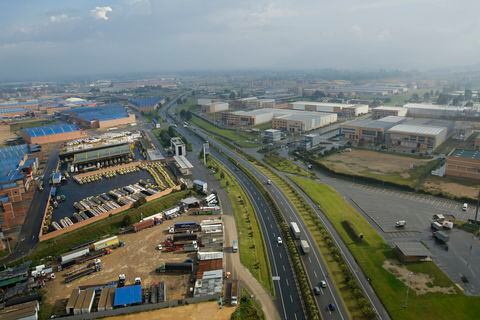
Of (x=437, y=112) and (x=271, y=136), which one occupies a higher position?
(x=437, y=112)

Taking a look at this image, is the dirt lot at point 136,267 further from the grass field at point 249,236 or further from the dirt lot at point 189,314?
the grass field at point 249,236

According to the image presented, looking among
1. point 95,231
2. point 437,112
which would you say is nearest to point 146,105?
point 437,112

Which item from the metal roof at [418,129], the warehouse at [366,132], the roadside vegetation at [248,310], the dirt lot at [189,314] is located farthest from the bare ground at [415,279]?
the warehouse at [366,132]

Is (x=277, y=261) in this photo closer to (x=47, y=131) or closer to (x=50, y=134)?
→ (x=50, y=134)

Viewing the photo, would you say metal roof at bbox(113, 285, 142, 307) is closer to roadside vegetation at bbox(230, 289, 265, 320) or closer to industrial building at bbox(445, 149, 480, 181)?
roadside vegetation at bbox(230, 289, 265, 320)

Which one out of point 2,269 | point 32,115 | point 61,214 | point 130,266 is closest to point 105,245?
point 130,266

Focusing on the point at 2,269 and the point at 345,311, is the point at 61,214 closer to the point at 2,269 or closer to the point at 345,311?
the point at 2,269
